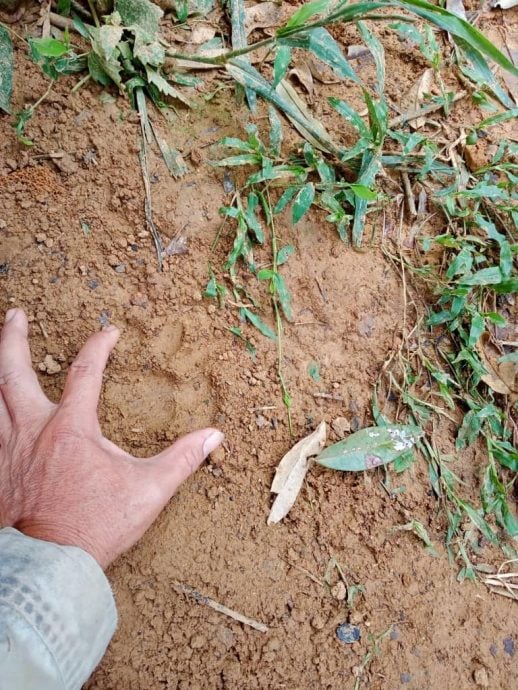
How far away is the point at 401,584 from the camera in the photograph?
1818mm

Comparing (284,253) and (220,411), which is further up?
(284,253)

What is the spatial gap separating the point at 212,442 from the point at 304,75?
1.33m

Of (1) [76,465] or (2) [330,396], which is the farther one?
(2) [330,396]

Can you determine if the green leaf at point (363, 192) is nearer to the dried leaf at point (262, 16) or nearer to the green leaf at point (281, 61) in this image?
the green leaf at point (281, 61)

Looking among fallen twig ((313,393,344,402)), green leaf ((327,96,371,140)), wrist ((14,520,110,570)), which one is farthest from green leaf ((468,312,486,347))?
wrist ((14,520,110,570))

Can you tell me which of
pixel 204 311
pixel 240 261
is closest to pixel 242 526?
pixel 204 311

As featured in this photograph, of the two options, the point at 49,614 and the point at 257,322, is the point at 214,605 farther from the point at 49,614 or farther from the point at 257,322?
the point at 257,322

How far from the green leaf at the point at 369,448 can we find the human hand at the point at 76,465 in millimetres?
367

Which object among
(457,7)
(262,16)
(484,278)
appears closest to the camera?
(484,278)

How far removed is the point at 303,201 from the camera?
6.23 feet

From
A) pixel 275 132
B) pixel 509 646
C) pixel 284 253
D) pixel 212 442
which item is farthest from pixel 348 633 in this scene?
pixel 275 132

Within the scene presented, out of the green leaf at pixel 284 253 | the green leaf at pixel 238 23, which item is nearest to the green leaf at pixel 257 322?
the green leaf at pixel 284 253

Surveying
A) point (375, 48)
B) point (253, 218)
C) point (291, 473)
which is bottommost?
point (291, 473)

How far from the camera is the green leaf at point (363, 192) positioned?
75.2 inches
